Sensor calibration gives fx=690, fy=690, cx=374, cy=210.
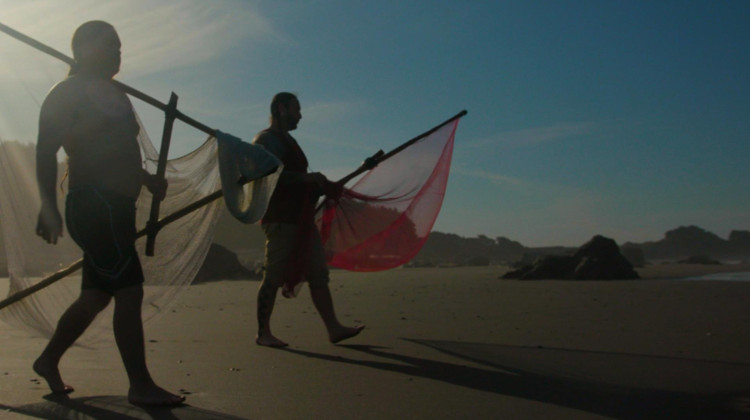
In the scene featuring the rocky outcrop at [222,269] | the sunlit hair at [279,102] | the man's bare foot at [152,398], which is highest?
the sunlit hair at [279,102]

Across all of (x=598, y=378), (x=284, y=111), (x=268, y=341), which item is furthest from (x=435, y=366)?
(x=284, y=111)

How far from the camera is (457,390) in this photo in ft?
11.0

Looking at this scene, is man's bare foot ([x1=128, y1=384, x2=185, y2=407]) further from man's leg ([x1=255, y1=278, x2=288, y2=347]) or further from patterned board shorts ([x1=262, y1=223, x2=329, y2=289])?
patterned board shorts ([x1=262, y1=223, x2=329, y2=289])

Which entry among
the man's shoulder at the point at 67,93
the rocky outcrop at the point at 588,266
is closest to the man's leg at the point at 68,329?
the man's shoulder at the point at 67,93

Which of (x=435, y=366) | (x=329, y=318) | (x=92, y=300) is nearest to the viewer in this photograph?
(x=92, y=300)

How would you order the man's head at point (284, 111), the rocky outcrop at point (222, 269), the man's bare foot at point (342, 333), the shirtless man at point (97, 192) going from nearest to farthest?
the shirtless man at point (97, 192), the man's bare foot at point (342, 333), the man's head at point (284, 111), the rocky outcrop at point (222, 269)

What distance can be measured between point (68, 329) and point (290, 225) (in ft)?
6.52

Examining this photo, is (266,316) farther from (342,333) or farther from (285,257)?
(342,333)

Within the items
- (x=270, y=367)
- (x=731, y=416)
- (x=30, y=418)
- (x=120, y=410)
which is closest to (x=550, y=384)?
(x=731, y=416)

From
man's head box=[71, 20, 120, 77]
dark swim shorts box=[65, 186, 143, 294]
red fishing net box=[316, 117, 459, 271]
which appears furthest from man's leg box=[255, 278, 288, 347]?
man's head box=[71, 20, 120, 77]

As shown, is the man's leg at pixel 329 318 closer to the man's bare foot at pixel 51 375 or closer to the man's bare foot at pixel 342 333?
the man's bare foot at pixel 342 333

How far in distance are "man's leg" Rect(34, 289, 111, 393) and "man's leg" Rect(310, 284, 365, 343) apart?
6.27ft

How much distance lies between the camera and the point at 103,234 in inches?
122

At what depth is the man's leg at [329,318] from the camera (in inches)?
190
